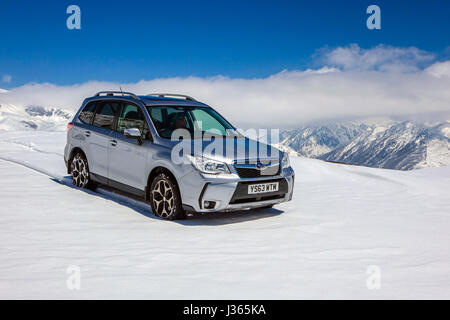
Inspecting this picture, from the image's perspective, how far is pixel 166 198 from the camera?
6562mm

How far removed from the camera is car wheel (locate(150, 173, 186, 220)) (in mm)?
6395

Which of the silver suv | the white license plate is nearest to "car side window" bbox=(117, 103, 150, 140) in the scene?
the silver suv

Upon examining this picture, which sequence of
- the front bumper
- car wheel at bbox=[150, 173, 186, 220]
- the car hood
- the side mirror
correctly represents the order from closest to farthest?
1. the front bumper
2. the car hood
3. car wheel at bbox=[150, 173, 186, 220]
4. the side mirror

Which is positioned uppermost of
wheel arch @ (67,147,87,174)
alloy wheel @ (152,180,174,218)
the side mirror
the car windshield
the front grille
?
the car windshield

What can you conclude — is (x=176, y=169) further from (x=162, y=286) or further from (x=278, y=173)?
(x=162, y=286)

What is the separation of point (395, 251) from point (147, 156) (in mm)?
3618

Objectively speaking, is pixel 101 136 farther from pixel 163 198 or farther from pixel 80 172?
pixel 163 198

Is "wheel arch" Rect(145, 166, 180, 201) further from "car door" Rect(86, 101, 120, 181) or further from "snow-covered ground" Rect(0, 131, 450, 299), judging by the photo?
"car door" Rect(86, 101, 120, 181)

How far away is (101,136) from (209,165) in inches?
104

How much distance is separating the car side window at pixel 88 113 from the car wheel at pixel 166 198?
2.56 m

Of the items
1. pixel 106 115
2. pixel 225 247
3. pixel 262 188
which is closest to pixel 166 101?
pixel 106 115

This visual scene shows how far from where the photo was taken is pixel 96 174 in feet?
26.5

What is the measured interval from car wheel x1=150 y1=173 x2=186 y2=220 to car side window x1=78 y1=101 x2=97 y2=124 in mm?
2558
